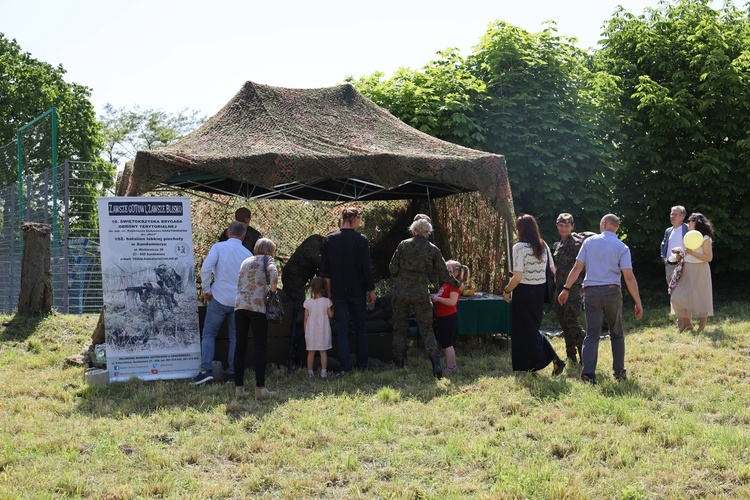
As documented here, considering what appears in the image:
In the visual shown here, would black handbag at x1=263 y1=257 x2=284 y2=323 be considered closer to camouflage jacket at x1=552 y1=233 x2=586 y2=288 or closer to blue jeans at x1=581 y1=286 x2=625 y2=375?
blue jeans at x1=581 y1=286 x2=625 y2=375

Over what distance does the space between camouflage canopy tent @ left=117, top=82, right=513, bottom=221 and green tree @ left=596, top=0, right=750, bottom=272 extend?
7.19 meters

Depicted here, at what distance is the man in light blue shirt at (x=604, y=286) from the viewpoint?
25.2 feet

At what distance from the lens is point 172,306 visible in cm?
858

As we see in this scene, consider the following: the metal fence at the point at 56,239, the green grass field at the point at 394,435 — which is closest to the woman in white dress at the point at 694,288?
the green grass field at the point at 394,435

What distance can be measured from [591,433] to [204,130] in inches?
250

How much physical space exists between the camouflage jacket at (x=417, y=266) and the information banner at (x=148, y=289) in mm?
2248

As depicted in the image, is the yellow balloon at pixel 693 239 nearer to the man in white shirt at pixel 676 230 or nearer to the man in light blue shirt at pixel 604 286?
the man in white shirt at pixel 676 230

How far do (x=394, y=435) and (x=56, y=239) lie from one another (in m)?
9.19

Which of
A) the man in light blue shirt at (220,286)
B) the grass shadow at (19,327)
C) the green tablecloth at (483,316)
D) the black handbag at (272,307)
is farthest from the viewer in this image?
the grass shadow at (19,327)

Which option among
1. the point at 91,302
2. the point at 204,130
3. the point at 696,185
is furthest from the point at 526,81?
the point at 91,302

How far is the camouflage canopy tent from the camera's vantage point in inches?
348

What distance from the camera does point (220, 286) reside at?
8398 millimetres

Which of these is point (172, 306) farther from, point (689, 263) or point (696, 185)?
point (696, 185)

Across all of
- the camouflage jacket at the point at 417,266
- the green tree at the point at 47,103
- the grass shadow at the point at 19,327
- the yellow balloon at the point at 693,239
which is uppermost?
the green tree at the point at 47,103
